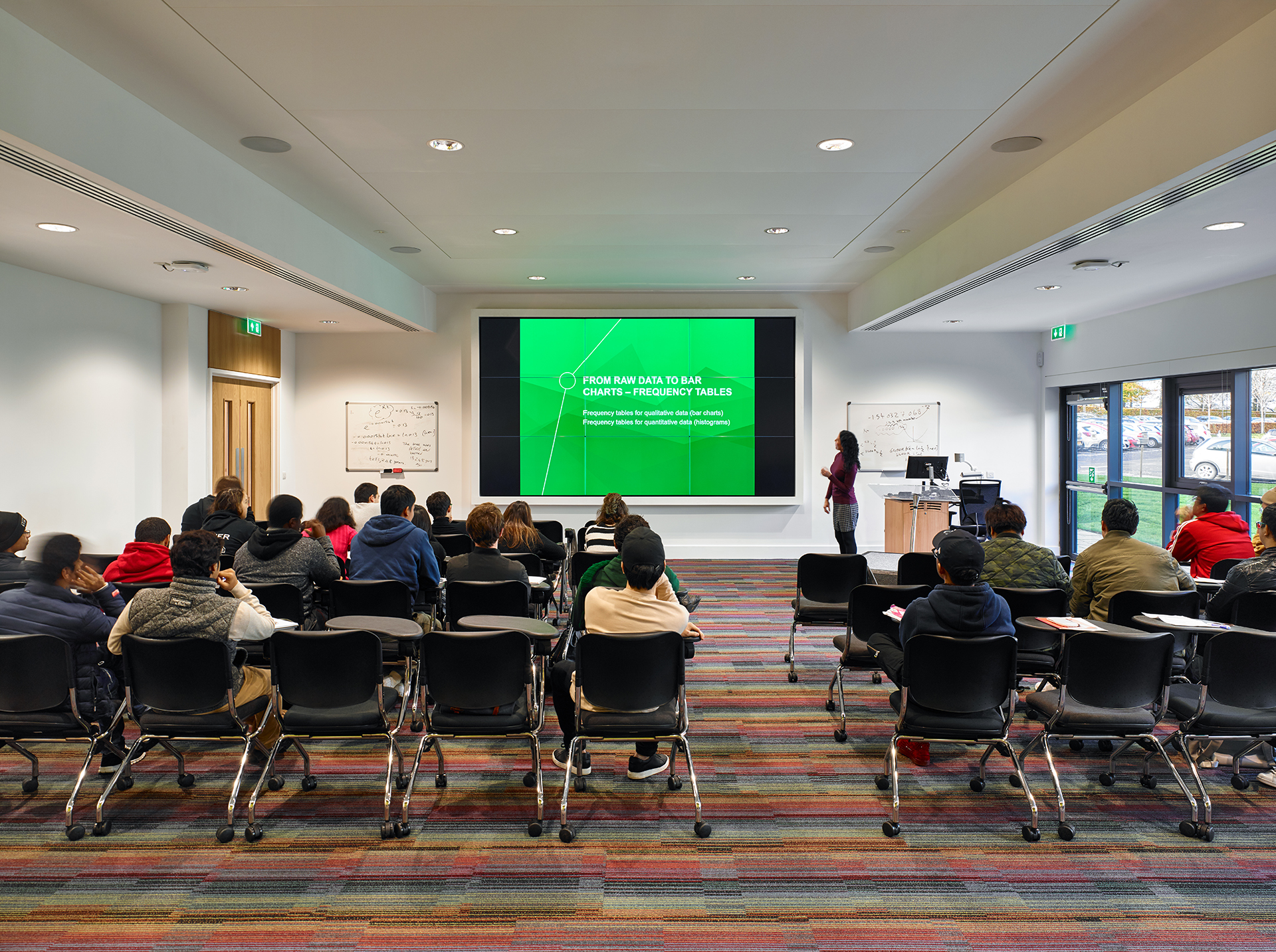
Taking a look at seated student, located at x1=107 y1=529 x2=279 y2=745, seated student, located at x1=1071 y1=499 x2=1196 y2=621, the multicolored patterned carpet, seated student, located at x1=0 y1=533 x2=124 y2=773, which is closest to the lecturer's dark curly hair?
seated student, located at x1=1071 y1=499 x2=1196 y2=621

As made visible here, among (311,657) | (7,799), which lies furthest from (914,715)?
(7,799)

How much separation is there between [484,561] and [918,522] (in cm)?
688

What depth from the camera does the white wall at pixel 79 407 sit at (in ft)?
19.7

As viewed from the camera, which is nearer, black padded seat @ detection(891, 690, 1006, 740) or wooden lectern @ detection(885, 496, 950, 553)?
black padded seat @ detection(891, 690, 1006, 740)

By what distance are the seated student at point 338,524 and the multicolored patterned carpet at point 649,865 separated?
5.77 feet

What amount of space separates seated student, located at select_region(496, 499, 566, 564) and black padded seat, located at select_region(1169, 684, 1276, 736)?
3690mm

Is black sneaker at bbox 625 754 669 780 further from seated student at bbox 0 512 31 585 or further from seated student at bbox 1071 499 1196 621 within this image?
seated student at bbox 0 512 31 585

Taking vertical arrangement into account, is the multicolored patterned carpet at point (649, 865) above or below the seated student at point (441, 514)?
below

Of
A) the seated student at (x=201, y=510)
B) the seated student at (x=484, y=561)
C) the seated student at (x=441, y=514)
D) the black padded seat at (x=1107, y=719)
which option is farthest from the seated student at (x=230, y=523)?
the black padded seat at (x=1107, y=719)

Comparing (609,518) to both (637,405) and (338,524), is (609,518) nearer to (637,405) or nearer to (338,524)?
(338,524)

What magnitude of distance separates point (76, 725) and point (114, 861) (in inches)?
23.5

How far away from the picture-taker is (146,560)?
428 centimetres

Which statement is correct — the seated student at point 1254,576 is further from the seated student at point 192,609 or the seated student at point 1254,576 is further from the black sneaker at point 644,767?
the seated student at point 192,609

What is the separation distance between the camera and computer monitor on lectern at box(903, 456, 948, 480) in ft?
31.7
